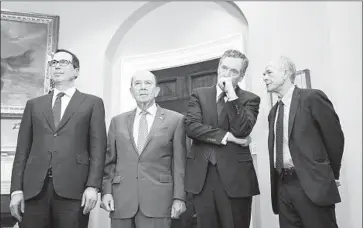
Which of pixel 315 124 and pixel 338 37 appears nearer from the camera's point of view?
pixel 315 124

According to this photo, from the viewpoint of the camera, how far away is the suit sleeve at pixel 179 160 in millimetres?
2279

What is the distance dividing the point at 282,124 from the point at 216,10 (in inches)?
93.4

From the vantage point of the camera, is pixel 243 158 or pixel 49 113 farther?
pixel 49 113

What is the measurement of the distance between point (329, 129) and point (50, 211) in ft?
5.40

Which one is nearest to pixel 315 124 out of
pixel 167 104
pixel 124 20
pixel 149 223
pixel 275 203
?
pixel 275 203

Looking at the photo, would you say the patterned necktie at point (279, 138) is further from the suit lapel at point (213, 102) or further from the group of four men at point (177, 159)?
the suit lapel at point (213, 102)

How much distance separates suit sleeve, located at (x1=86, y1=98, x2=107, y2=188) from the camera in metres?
2.17

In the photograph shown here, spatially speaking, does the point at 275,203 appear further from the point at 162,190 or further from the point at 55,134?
the point at 55,134

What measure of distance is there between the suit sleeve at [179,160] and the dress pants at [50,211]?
59 cm

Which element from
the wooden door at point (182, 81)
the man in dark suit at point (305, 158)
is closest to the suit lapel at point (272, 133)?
the man in dark suit at point (305, 158)

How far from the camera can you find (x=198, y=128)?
2.22m

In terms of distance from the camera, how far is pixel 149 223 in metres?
2.22

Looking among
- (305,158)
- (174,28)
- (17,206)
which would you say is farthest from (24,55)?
(305,158)

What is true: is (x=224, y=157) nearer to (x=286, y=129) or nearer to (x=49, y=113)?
(x=286, y=129)
